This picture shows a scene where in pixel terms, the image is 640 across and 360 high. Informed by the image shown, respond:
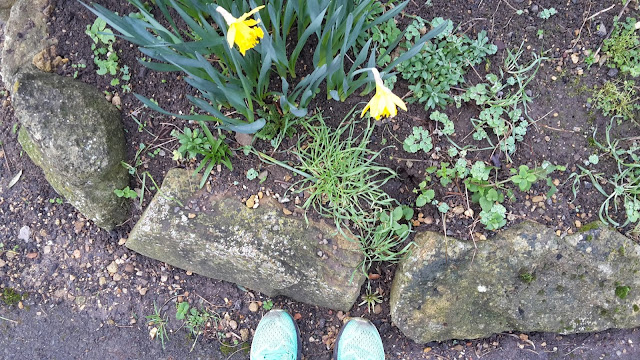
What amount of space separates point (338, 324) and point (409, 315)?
0.40 m

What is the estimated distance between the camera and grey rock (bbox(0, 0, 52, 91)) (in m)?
2.16

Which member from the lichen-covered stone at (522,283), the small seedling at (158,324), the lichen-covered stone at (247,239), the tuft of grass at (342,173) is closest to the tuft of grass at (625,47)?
the lichen-covered stone at (522,283)

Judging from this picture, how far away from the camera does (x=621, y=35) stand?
214 cm

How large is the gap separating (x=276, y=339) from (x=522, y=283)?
128cm

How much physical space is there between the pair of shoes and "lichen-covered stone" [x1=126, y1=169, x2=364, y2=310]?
22cm

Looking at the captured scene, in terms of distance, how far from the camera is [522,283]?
2148 mm

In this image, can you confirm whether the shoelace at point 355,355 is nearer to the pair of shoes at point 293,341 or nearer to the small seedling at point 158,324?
the pair of shoes at point 293,341

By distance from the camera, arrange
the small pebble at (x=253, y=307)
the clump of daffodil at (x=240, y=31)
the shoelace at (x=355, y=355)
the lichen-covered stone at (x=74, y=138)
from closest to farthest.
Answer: the clump of daffodil at (x=240, y=31) < the lichen-covered stone at (x=74, y=138) < the shoelace at (x=355, y=355) < the small pebble at (x=253, y=307)

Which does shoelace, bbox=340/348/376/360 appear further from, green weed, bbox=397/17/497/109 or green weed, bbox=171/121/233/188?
green weed, bbox=397/17/497/109

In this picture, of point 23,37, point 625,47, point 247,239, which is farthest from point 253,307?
point 625,47

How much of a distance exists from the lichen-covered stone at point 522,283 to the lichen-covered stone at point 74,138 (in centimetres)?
155

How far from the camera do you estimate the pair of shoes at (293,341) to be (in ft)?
7.57

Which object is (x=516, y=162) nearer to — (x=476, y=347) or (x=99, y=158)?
(x=476, y=347)

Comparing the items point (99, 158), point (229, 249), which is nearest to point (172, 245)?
point (229, 249)
